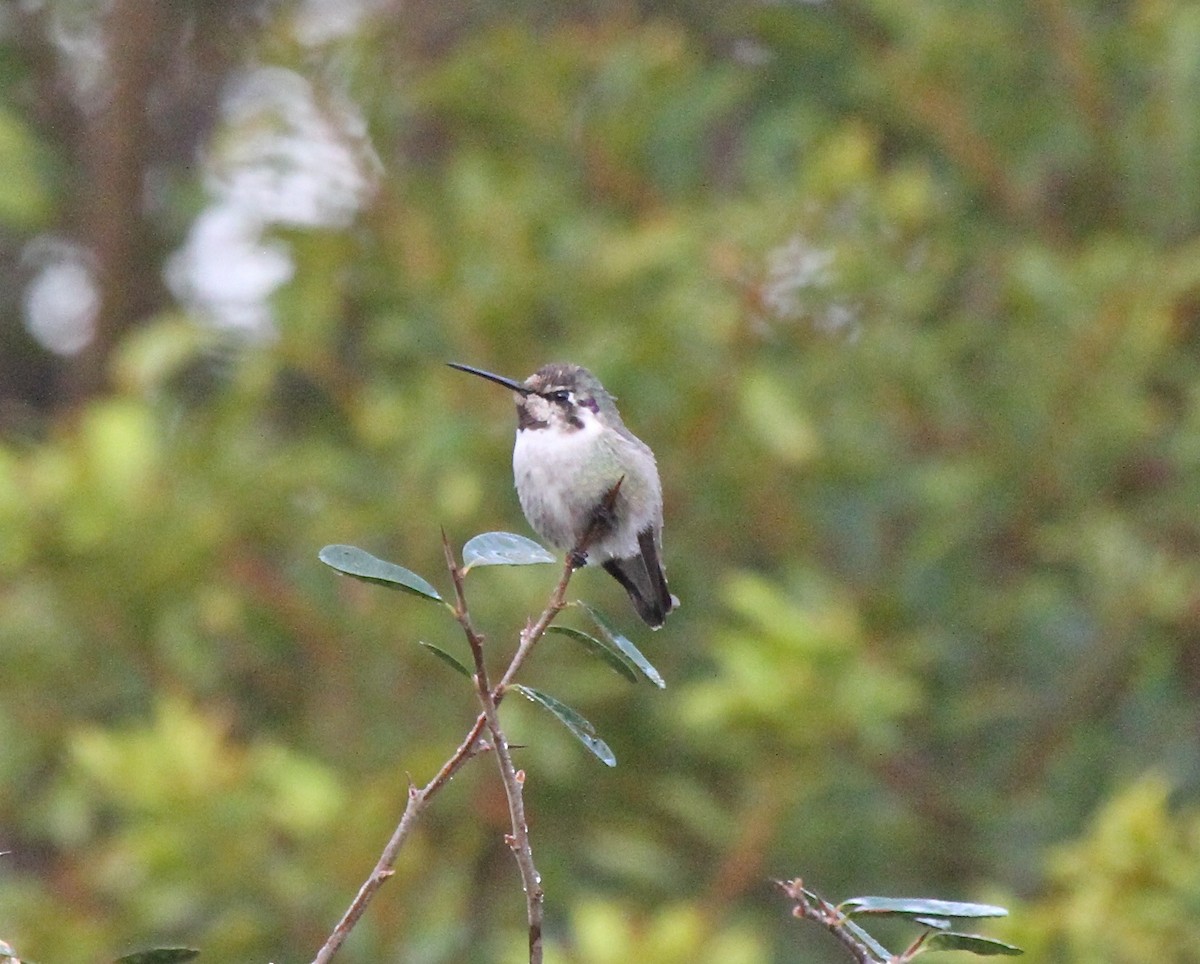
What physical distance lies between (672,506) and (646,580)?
198cm

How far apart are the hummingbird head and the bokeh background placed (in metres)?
1.23

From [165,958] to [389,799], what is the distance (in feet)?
9.81

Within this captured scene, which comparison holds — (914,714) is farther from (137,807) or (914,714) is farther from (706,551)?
(137,807)

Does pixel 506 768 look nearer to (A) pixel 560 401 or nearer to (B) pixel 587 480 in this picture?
(B) pixel 587 480

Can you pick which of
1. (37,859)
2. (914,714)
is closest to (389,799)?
(914,714)

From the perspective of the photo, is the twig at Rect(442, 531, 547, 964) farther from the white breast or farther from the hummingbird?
the white breast

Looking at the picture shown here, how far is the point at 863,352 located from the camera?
5.64m

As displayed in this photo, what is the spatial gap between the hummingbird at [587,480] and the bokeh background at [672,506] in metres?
1.14

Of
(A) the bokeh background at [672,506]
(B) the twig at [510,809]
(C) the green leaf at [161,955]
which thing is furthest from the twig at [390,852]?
(A) the bokeh background at [672,506]

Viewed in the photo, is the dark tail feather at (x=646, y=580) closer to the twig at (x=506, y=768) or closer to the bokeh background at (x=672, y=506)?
the bokeh background at (x=672, y=506)

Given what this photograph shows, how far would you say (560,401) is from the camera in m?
3.41

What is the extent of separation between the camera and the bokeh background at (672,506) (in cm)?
487

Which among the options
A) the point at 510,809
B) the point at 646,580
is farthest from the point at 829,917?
the point at 646,580

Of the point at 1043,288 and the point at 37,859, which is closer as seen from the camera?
the point at 1043,288
